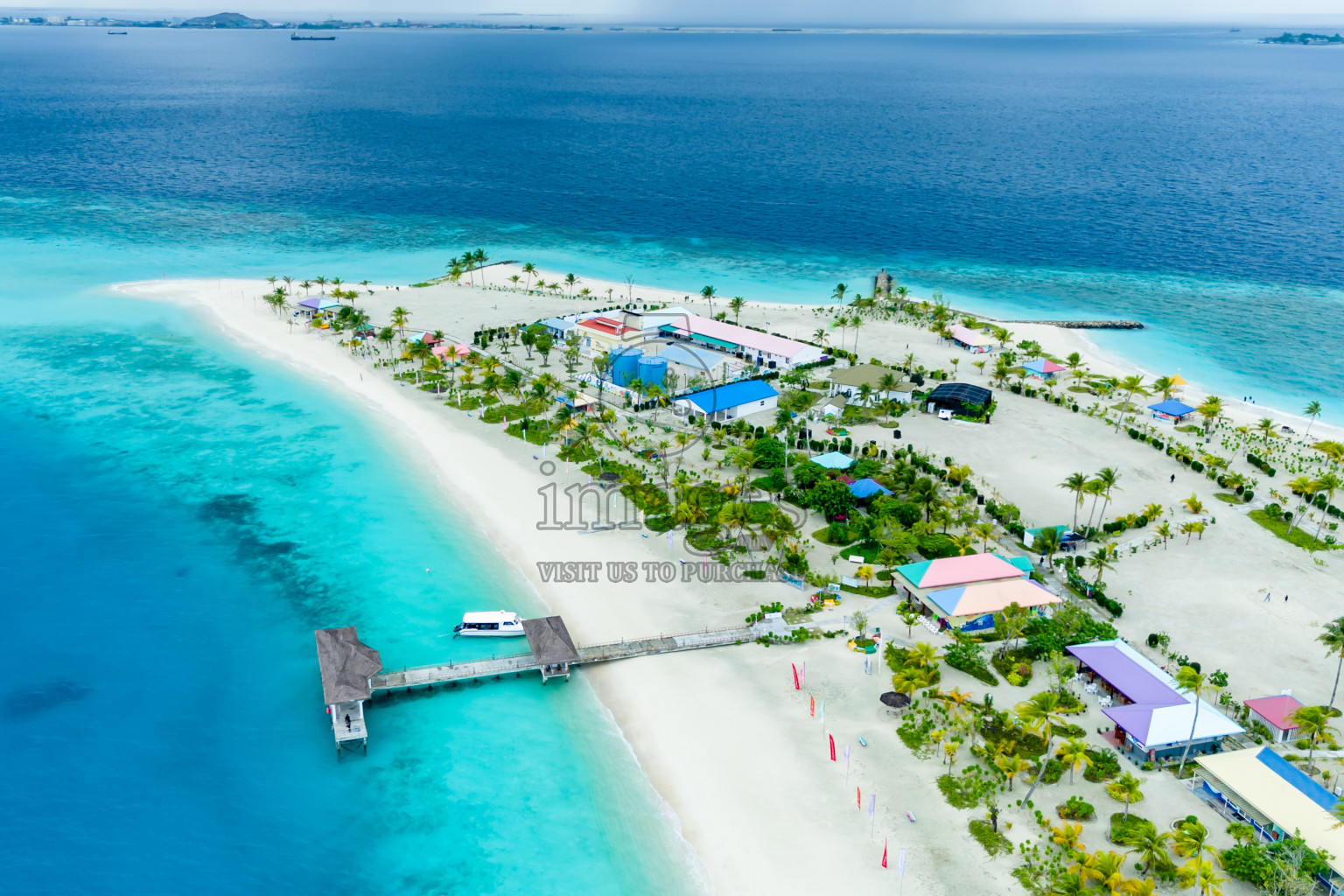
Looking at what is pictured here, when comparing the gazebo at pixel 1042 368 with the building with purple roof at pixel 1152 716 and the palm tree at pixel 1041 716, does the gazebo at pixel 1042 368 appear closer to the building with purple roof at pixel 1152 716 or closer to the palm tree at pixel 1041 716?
the building with purple roof at pixel 1152 716

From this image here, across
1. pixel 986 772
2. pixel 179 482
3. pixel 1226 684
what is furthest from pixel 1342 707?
pixel 179 482

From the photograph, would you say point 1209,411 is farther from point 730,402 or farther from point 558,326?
point 558,326

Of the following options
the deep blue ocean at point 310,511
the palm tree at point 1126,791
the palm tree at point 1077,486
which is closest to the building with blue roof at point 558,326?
the deep blue ocean at point 310,511

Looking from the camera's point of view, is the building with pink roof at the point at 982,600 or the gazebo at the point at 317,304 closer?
the building with pink roof at the point at 982,600

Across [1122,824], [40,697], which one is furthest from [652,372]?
[1122,824]

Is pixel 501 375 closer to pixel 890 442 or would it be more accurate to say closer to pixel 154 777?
pixel 890 442

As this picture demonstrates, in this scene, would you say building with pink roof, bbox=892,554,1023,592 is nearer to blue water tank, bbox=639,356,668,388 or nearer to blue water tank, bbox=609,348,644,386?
blue water tank, bbox=639,356,668,388

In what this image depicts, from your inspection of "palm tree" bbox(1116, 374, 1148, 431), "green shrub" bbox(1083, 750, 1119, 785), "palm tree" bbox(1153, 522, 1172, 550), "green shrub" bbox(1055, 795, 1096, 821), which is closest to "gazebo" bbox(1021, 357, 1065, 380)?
"palm tree" bbox(1116, 374, 1148, 431)
